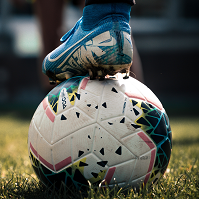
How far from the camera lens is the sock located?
1646 mm

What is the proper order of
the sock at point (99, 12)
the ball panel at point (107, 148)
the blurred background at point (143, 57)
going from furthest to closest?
1. the blurred background at point (143, 57)
2. the sock at point (99, 12)
3. the ball panel at point (107, 148)

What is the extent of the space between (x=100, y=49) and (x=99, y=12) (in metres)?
0.23

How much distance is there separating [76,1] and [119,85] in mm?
2155

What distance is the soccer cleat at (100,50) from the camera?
5.32ft

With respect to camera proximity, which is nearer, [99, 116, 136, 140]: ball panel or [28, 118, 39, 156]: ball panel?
[99, 116, 136, 140]: ball panel

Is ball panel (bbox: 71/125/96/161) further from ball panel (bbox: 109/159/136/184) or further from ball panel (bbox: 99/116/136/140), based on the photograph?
ball panel (bbox: 109/159/136/184)

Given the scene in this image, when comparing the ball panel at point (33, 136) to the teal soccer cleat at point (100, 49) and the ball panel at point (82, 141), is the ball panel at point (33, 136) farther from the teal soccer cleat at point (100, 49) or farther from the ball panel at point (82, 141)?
the teal soccer cleat at point (100, 49)

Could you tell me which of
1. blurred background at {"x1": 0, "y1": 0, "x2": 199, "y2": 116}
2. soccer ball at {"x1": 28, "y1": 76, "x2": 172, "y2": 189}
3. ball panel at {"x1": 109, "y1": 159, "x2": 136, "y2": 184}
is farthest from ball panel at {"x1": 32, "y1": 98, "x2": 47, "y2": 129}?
blurred background at {"x1": 0, "y1": 0, "x2": 199, "y2": 116}

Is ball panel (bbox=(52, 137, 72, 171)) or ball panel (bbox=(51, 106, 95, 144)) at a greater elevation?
ball panel (bbox=(51, 106, 95, 144))

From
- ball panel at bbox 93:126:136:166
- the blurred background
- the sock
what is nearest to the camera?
ball panel at bbox 93:126:136:166

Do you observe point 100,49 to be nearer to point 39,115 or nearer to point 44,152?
point 39,115

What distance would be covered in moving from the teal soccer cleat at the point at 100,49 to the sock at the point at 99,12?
0.07 ft

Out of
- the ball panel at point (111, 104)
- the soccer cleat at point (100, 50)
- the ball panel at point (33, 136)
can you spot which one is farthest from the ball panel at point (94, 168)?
the soccer cleat at point (100, 50)

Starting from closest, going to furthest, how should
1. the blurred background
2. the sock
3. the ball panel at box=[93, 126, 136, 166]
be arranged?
the ball panel at box=[93, 126, 136, 166] < the sock < the blurred background
